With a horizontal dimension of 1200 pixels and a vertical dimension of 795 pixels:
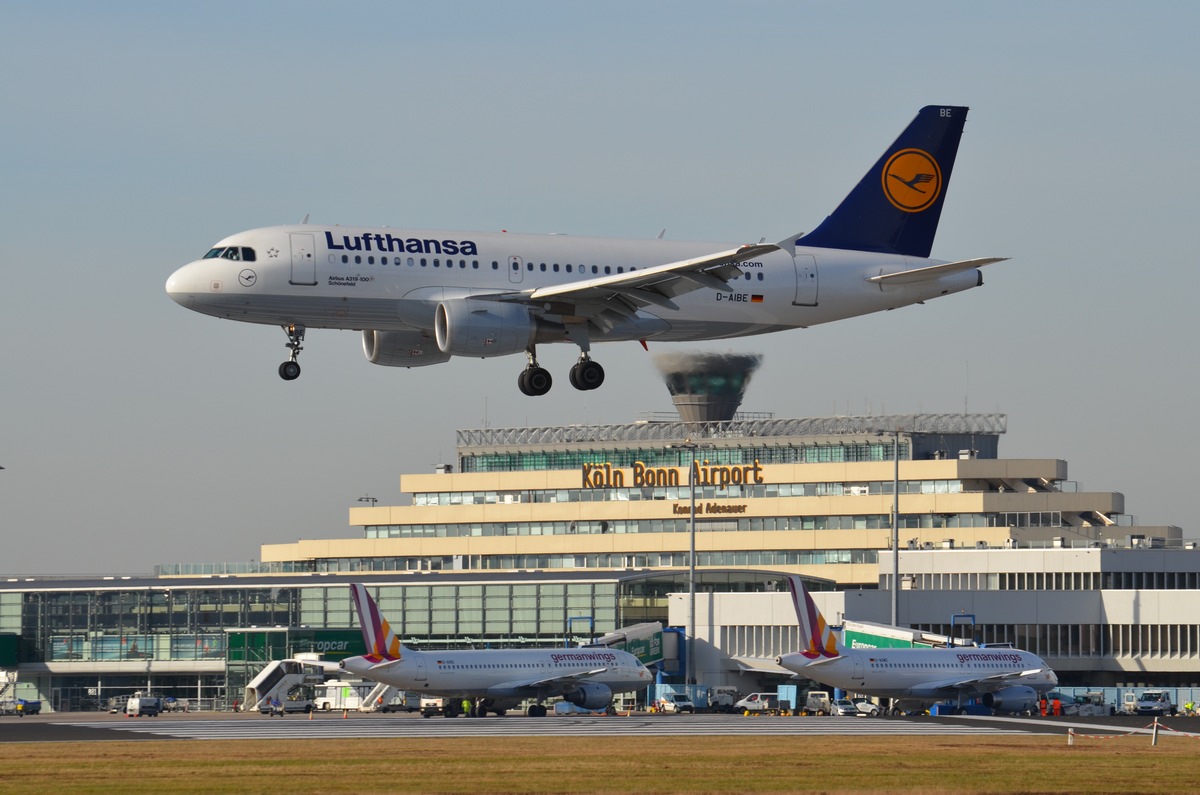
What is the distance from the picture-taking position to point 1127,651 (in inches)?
4902

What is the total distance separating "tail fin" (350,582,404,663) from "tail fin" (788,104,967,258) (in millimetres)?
33713

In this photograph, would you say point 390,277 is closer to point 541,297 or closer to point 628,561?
point 541,297

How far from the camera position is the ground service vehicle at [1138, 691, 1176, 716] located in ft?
338

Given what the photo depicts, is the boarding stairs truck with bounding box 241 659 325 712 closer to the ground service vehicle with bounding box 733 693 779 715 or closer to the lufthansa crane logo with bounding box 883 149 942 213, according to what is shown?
the ground service vehicle with bounding box 733 693 779 715

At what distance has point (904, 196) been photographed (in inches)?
2987

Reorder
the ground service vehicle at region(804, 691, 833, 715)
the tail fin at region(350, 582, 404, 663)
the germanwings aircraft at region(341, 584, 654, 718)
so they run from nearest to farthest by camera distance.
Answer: the germanwings aircraft at region(341, 584, 654, 718) < the tail fin at region(350, 582, 404, 663) < the ground service vehicle at region(804, 691, 833, 715)

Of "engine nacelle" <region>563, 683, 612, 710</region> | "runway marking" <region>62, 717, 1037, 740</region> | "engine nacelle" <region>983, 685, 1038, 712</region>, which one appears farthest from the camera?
"engine nacelle" <region>563, 683, 612, 710</region>

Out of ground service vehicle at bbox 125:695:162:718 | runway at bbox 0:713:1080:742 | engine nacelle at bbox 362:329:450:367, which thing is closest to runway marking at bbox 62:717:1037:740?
runway at bbox 0:713:1080:742

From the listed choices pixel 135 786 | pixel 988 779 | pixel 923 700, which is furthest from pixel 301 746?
pixel 923 700

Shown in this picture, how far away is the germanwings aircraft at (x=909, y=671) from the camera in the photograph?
96312mm

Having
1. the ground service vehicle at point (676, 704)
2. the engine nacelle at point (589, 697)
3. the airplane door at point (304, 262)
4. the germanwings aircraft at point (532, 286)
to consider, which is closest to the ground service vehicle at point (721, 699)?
the ground service vehicle at point (676, 704)

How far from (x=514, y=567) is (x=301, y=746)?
127m

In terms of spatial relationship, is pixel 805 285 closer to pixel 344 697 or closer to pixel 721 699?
pixel 721 699

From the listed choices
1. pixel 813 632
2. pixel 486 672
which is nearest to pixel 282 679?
pixel 486 672
